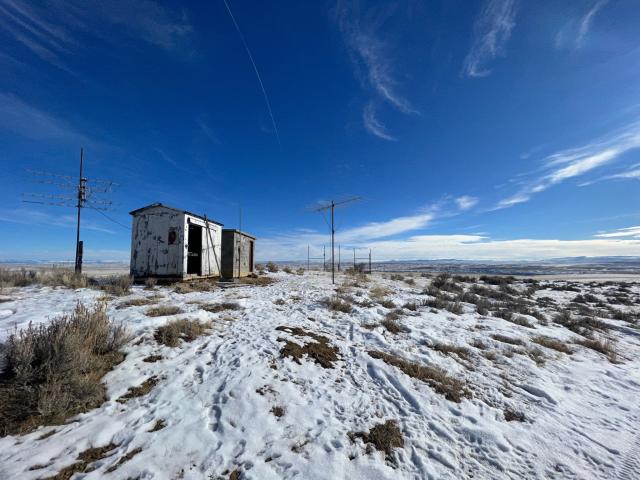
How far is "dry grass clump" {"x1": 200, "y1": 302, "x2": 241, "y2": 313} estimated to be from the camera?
7631 millimetres

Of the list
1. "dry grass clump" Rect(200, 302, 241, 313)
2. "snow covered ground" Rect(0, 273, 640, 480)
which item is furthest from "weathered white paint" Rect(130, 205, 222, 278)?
"snow covered ground" Rect(0, 273, 640, 480)

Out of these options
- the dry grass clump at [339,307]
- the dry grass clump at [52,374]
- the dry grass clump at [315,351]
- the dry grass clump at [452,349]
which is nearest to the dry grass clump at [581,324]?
the dry grass clump at [452,349]

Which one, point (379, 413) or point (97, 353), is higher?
point (97, 353)

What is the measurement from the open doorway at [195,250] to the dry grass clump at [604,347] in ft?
52.8

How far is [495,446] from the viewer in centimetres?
326

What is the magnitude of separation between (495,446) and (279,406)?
2.78 metres

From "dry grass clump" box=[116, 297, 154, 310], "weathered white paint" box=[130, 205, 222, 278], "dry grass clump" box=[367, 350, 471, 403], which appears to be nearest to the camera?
"dry grass clump" box=[367, 350, 471, 403]

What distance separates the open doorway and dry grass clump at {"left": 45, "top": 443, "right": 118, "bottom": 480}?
12.7 m

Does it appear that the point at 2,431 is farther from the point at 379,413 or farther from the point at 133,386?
the point at 379,413

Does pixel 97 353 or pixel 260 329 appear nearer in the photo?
pixel 97 353

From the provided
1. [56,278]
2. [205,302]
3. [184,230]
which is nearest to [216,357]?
[205,302]

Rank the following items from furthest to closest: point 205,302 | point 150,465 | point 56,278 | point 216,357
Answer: point 56,278 < point 205,302 < point 216,357 < point 150,465

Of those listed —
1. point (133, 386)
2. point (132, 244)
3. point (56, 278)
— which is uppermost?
point (132, 244)

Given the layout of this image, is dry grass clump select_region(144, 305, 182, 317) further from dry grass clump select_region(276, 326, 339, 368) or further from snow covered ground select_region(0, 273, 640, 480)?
dry grass clump select_region(276, 326, 339, 368)
